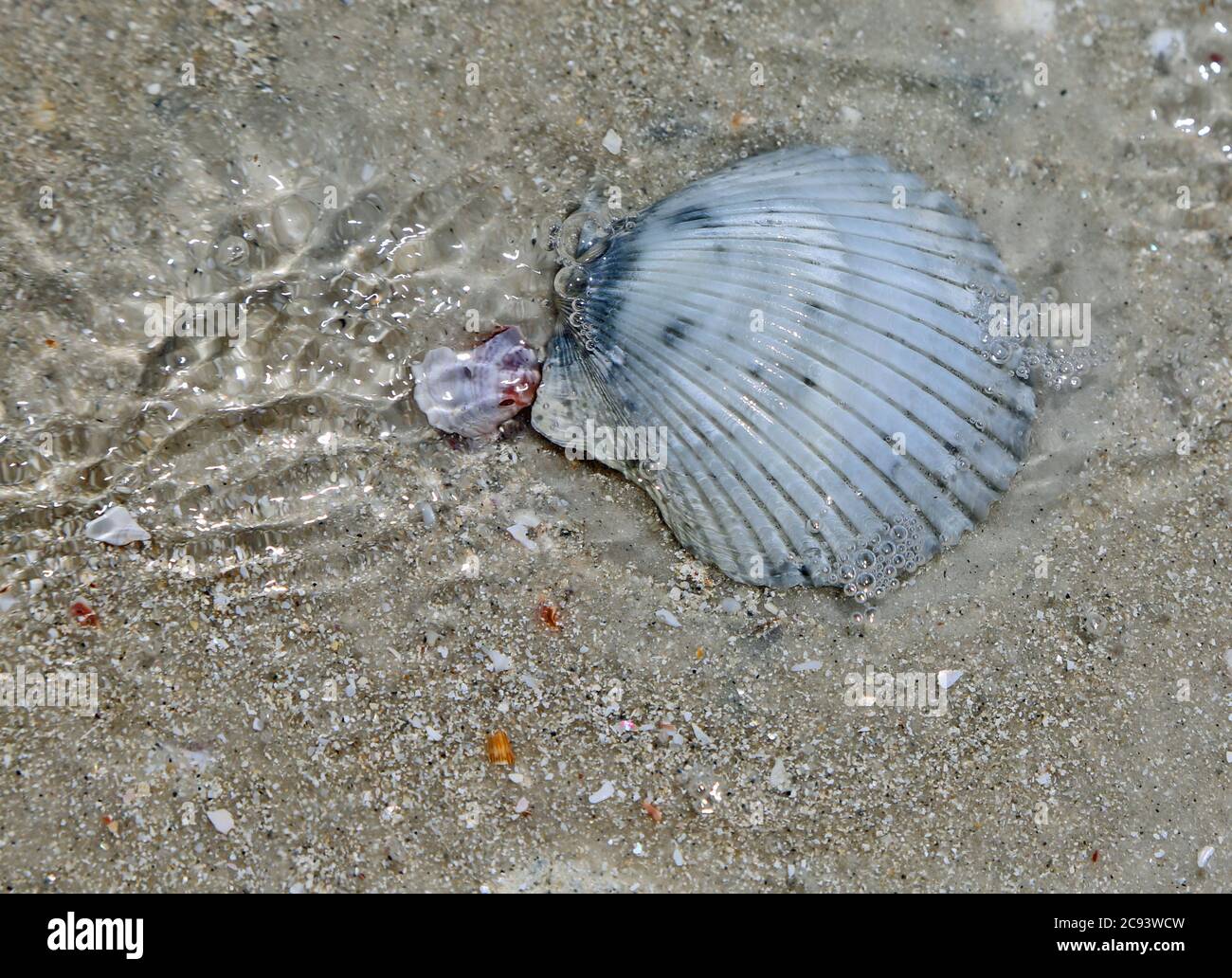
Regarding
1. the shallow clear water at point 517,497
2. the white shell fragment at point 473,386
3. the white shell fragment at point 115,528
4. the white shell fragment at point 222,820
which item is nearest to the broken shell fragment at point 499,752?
the shallow clear water at point 517,497

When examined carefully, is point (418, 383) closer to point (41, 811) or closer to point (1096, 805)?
point (41, 811)

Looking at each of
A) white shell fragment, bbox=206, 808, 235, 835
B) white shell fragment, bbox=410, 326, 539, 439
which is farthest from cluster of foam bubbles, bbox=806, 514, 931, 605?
white shell fragment, bbox=206, 808, 235, 835

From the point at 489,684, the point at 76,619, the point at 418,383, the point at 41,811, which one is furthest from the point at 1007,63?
the point at 41,811

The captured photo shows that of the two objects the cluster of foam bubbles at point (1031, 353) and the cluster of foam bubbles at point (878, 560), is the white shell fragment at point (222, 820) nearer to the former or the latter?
the cluster of foam bubbles at point (878, 560)

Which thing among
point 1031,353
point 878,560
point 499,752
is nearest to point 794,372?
point 878,560
